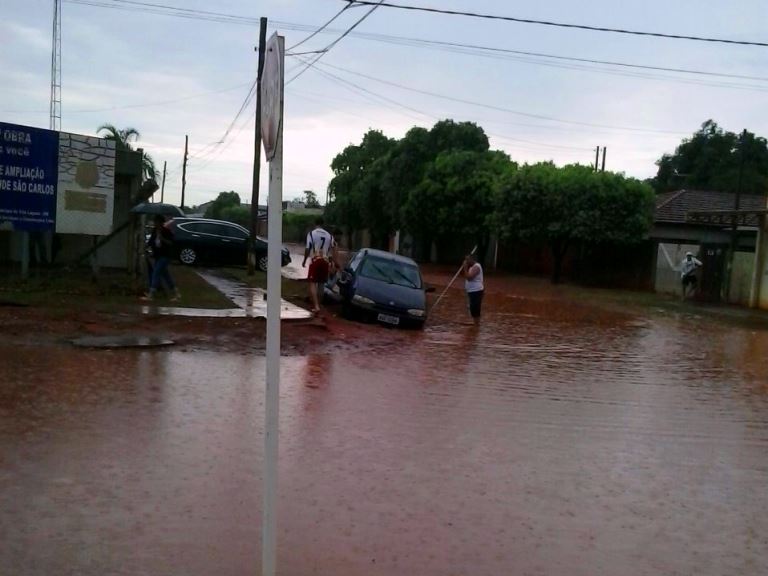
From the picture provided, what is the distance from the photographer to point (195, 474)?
636cm

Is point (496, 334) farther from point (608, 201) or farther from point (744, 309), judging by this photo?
point (608, 201)

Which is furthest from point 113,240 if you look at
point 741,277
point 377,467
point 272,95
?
point 741,277

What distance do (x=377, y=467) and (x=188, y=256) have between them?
22.1 m

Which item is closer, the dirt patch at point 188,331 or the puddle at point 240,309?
the dirt patch at point 188,331

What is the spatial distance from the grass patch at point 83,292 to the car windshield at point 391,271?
2824 mm

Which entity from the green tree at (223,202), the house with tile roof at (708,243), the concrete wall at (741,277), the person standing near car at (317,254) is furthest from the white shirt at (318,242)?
the green tree at (223,202)

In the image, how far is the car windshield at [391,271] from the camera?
17125 millimetres

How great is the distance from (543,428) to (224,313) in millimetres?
7817

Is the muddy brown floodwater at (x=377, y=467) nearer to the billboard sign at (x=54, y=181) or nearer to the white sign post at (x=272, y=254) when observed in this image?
the white sign post at (x=272, y=254)

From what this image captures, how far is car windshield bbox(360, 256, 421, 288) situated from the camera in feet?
56.2

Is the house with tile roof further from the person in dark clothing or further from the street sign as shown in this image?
the street sign

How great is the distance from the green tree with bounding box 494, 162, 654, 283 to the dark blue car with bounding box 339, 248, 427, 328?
58.6 feet

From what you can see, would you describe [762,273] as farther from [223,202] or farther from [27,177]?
[223,202]

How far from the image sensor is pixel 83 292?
52.0 feet
